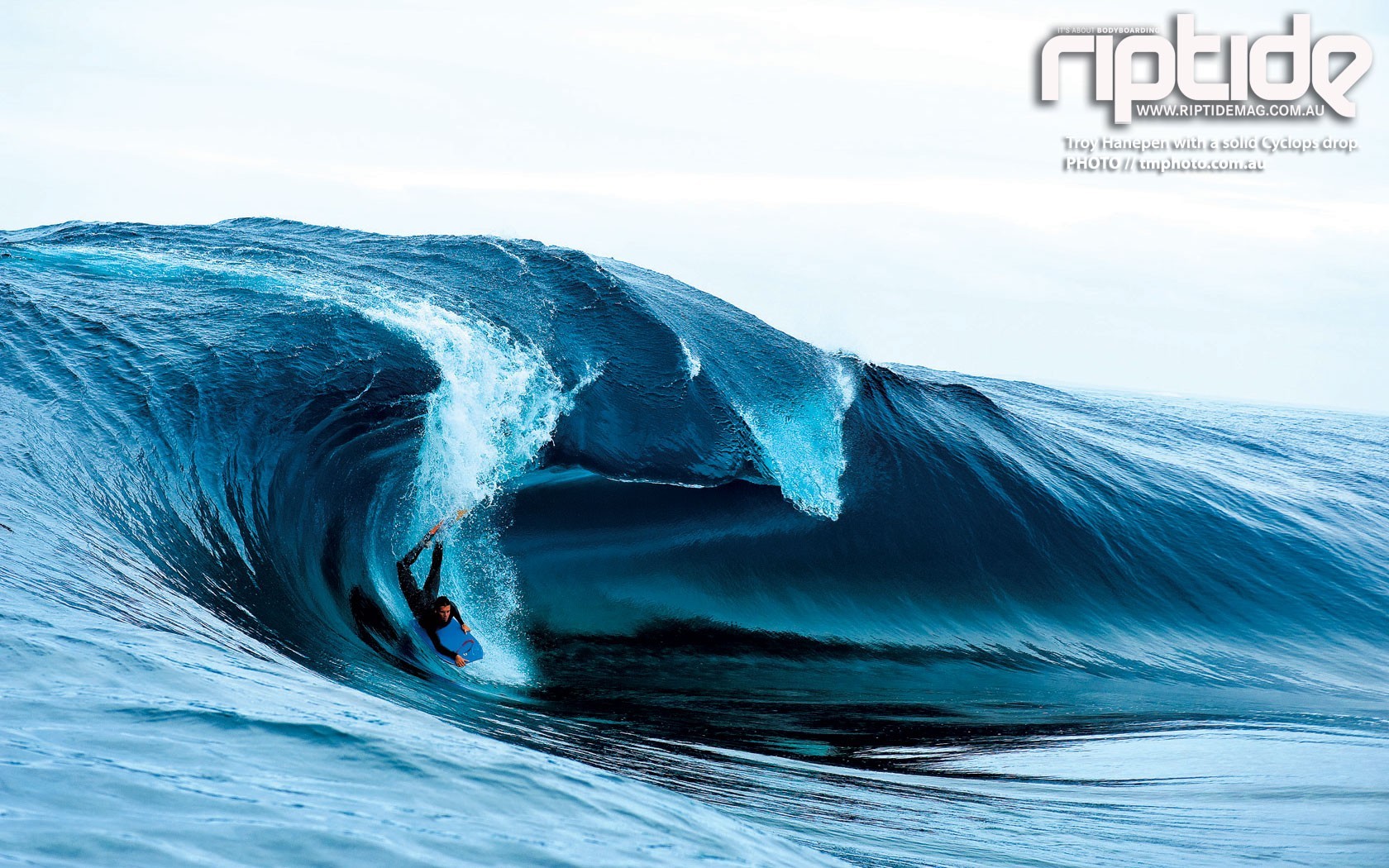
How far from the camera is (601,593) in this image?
27.1ft

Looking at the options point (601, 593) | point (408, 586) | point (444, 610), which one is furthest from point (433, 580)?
point (601, 593)

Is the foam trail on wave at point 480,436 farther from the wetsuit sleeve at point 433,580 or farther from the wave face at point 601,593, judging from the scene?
the wetsuit sleeve at point 433,580

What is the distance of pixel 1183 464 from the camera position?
1389 centimetres

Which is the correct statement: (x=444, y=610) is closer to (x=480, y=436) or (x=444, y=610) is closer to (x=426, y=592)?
(x=426, y=592)

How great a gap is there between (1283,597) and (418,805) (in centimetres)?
1139

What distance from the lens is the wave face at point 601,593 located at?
9.93 ft

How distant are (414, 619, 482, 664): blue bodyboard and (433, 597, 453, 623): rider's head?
0.04 meters

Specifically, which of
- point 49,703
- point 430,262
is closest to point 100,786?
point 49,703

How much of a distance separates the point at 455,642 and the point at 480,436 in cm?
235

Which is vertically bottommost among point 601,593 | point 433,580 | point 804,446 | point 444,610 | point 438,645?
point 438,645

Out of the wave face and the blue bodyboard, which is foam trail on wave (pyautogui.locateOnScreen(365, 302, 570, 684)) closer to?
the wave face

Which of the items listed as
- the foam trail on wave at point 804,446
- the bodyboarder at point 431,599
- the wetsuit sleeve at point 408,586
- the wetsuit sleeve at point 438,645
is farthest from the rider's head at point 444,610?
Result: the foam trail on wave at point 804,446

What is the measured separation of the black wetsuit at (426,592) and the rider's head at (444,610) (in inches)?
1.1

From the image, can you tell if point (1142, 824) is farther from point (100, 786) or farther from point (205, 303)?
point (205, 303)
